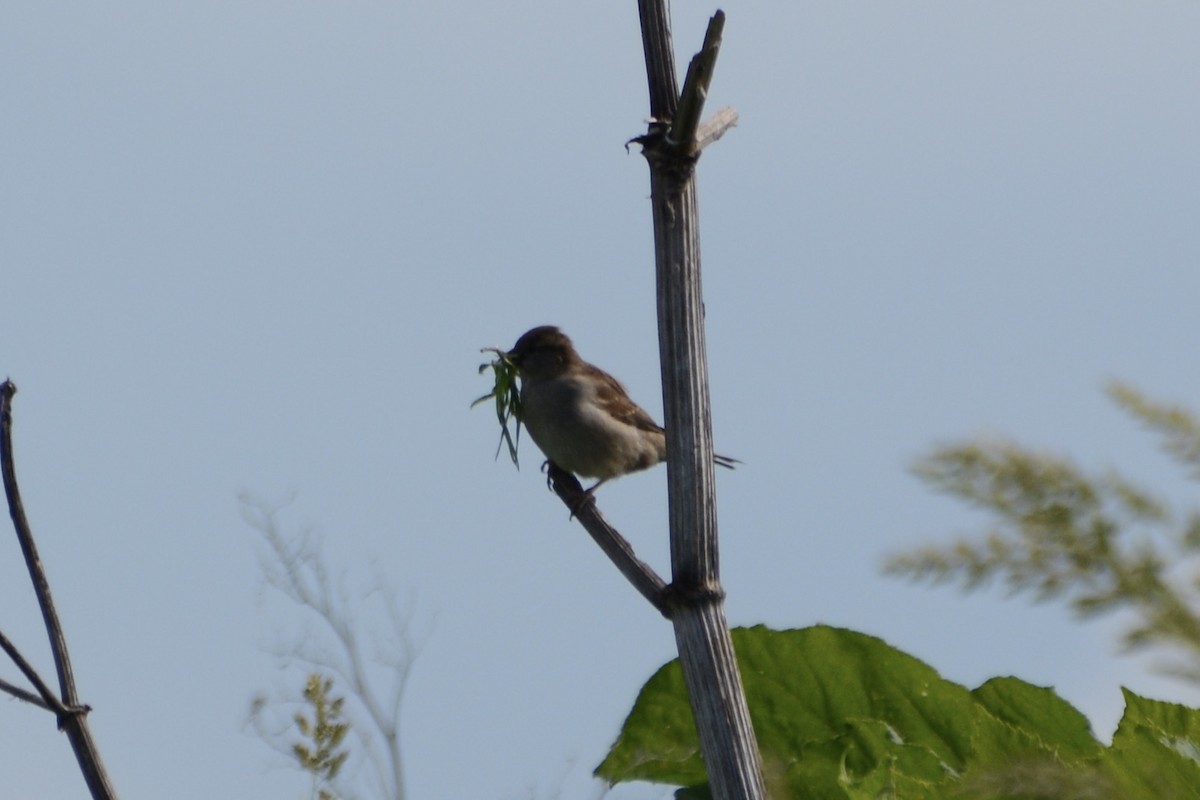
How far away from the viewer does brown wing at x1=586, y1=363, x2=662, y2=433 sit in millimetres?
8430

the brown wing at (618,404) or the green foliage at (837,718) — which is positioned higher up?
the brown wing at (618,404)

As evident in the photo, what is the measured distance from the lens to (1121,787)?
26.6 inches

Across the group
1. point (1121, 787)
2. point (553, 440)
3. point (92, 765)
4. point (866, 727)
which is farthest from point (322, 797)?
point (553, 440)

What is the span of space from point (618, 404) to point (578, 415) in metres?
0.54

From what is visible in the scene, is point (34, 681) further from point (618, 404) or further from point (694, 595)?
point (618, 404)

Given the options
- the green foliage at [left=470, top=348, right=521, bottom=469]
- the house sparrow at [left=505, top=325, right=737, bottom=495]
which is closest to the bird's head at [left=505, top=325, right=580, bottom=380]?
the house sparrow at [left=505, top=325, right=737, bottom=495]

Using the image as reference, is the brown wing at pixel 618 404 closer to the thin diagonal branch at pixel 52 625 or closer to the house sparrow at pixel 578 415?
the house sparrow at pixel 578 415

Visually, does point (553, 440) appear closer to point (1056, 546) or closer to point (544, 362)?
point (544, 362)

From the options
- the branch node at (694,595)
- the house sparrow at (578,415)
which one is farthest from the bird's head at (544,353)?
the branch node at (694,595)

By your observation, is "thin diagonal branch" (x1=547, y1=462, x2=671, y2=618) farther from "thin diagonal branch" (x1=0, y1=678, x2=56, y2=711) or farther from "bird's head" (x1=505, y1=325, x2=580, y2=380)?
"bird's head" (x1=505, y1=325, x2=580, y2=380)

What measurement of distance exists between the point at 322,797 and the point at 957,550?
3.24 m

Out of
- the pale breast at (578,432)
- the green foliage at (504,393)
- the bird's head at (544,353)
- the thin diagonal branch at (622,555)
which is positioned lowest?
the thin diagonal branch at (622,555)

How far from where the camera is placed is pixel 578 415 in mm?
8047

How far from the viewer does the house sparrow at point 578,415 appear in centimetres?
802
